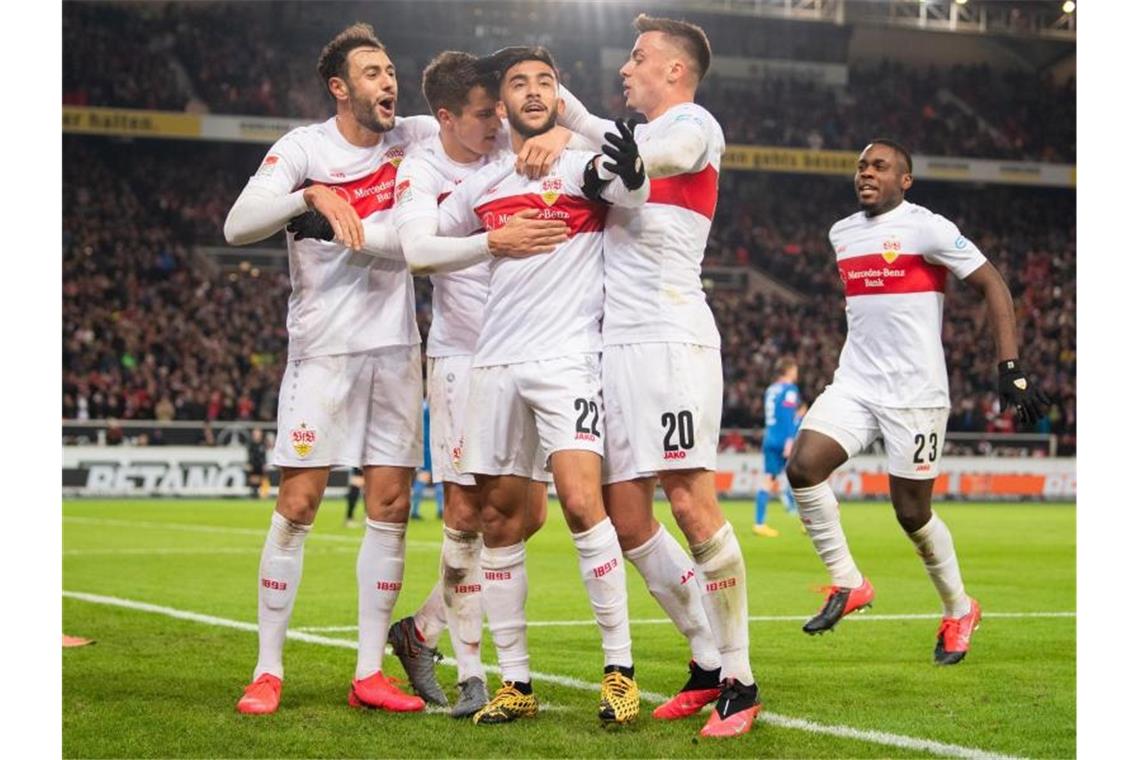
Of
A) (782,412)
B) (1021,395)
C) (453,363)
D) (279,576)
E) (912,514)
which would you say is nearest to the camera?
(279,576)

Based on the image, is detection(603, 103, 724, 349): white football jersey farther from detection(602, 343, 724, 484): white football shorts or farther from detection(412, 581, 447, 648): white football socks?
detection(412, 581, 447, 648): white football socks

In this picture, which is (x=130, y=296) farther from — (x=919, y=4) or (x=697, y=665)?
(x=697, y=665)

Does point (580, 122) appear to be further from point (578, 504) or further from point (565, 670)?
point (565, 670)

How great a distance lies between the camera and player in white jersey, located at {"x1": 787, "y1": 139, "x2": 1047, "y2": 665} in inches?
288

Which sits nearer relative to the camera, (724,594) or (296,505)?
(724,594)

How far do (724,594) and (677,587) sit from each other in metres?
0.32

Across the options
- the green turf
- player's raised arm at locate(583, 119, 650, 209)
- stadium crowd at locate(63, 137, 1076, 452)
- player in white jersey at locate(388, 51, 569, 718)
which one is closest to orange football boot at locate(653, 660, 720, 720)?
the green turf

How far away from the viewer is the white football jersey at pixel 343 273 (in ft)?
19.8

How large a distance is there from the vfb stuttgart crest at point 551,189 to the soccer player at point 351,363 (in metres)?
0.80

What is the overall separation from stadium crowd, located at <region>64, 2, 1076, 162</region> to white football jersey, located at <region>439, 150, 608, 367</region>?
1010 inches

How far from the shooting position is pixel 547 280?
543 centimetres

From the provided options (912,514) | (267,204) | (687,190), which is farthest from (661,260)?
(912,514)

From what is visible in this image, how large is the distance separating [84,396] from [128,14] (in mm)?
10770
